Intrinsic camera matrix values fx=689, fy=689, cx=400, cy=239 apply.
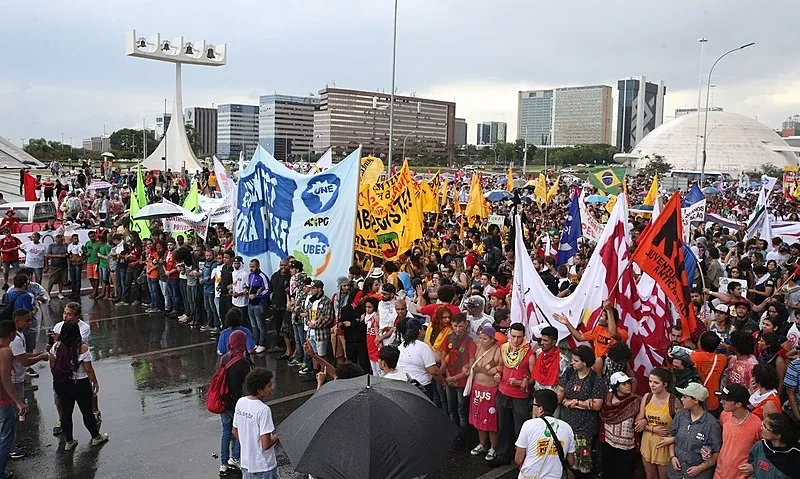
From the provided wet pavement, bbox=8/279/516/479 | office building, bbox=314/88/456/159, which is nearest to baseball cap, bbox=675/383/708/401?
wet pavement, bbox=8/279/516/479

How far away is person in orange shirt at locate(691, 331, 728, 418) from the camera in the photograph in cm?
605

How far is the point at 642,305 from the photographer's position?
700 cm

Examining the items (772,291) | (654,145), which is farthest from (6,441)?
(654,145)

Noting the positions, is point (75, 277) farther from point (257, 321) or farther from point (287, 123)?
point (287, 123)

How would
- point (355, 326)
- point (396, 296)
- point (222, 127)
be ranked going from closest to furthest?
point (396, 296), point (355, 326), point (222, 127)

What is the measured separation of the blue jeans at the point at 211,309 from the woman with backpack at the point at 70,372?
16.2 ft

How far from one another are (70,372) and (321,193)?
448 centimetres

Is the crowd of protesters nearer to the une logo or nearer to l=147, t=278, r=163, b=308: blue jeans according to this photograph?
l=147, t=278, r=163, b=308: blue jeans

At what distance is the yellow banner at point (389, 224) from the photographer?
11.8 metres

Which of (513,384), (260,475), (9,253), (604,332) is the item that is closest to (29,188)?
(9,253)

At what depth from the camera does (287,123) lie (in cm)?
16412

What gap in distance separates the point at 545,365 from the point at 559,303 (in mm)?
1146

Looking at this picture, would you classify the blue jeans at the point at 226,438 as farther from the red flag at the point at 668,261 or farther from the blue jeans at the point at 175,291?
the blue jeans at the point at 175,291

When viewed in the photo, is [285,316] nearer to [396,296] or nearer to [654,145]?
[396,296]
